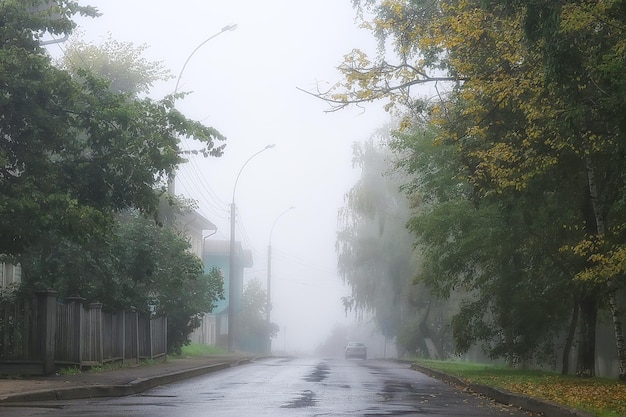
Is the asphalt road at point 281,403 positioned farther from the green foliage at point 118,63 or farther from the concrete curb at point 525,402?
the green foliage at point 118,63

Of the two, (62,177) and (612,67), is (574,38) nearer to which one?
(612,67)

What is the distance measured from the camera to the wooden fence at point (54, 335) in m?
21.4

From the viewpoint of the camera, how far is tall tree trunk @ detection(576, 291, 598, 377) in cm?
2511

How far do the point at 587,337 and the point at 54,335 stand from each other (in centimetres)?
1351

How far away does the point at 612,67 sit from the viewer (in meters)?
14.1

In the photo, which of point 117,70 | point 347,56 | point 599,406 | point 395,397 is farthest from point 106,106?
point 117,70

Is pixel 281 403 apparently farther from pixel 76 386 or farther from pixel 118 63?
pixel 118 63

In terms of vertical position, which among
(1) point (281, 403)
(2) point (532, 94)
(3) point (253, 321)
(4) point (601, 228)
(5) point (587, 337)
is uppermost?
(2) point (532, 94)

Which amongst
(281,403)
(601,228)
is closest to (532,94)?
(601,228)

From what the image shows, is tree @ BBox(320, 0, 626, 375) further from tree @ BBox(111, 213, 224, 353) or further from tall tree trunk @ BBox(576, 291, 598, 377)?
tree @ BBox(111, 213, 224, 353)

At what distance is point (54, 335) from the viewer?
2230 cm

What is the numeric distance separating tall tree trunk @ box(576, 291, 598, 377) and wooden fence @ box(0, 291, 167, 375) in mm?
12537

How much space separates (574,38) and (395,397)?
23.6ft

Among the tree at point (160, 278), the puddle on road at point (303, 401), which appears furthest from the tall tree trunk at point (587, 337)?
the tree at point (160, 278)
